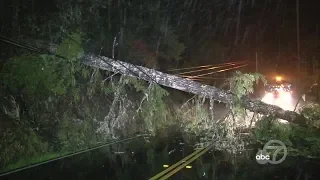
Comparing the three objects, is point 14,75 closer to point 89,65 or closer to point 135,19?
point 89,65

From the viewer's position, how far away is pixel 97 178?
7.68 meters

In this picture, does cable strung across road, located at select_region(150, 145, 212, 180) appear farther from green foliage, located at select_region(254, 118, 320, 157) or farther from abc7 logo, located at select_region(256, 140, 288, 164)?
green foliage, located at select_region(254, 118, 320, 157)

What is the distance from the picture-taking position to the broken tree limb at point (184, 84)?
13250 mm

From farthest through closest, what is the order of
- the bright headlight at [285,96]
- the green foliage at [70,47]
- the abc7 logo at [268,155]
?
the bright headlight at [285,96] < the green foliage at [70,47] < the abc7 logo at [268,155]

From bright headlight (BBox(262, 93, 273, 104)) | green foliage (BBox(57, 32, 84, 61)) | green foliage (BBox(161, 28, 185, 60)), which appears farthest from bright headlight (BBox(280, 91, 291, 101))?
green foliage (BBox(57, 32, 84, 61))

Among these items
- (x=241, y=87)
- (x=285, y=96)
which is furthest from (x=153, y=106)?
(x=285, y=96)

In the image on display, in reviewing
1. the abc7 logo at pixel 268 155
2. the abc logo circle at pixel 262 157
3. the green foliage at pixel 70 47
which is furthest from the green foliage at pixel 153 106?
the abc logo circle at pixel 262 157

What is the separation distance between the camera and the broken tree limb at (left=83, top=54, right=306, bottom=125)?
13250 millimetres

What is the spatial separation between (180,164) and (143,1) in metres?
10.4

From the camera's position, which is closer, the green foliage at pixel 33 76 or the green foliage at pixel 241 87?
the green foliage at pixel 33 76

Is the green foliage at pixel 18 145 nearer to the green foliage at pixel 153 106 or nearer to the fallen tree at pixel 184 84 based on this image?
the fallen tree at pixel 184 84

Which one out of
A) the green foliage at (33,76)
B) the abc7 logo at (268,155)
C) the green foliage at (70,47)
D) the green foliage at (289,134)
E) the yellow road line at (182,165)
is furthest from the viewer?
the green foliage at (70,47)

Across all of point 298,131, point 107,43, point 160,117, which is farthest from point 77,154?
point 298,131

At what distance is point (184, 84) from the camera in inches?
540
